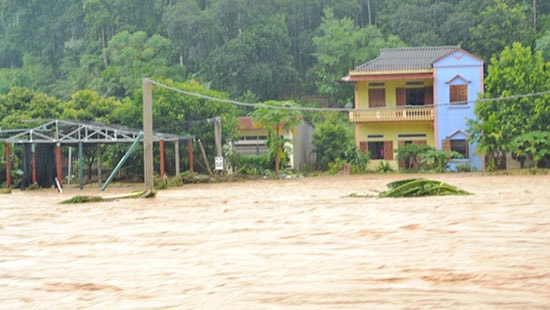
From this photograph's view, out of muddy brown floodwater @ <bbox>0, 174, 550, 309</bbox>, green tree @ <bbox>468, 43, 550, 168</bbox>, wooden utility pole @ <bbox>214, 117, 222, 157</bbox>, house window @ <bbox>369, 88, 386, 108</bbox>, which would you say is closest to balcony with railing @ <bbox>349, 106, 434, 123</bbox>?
house window @ <bbox>369, 88, 386, 108</bbox>

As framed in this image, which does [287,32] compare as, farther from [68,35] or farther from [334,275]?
[334,275]

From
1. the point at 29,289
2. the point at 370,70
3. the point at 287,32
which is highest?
the point at 287,32

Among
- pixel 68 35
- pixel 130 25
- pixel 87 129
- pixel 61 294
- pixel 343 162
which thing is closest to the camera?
pixel 61 294

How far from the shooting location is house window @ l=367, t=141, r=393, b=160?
4169 cm

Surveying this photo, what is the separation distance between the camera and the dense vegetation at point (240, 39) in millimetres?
55688

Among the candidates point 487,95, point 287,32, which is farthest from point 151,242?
point 287,32

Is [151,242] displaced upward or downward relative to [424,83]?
downward

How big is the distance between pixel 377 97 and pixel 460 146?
4664 mm

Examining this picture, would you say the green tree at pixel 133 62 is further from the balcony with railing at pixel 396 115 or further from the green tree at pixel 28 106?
the balcony with railing at pixel 396 115

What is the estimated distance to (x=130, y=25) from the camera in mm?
69062

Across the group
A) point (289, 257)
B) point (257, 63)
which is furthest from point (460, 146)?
point (289, 257)

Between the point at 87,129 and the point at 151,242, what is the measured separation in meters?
19.6

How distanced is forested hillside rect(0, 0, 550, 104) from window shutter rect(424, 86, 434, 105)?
449 inches

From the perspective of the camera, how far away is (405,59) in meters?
42.2
